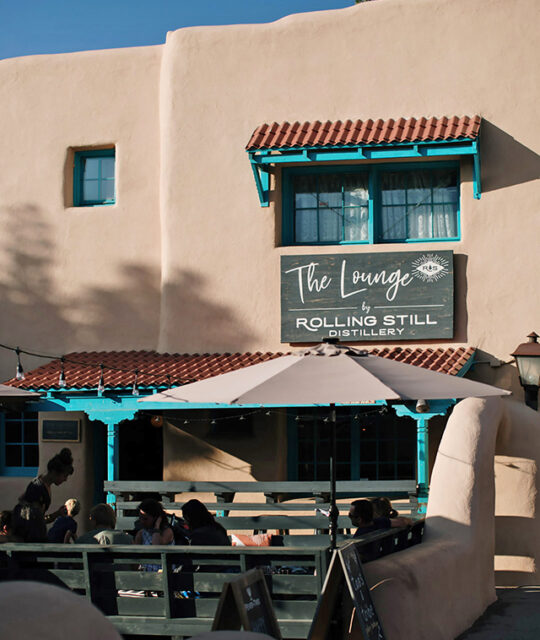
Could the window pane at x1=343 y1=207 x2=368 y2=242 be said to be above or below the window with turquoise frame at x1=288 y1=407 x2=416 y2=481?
above

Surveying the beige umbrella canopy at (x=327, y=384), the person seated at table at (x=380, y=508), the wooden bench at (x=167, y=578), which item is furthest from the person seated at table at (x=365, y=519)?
the wooden bench at (x=167, y=578)

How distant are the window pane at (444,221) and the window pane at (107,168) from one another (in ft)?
18.1

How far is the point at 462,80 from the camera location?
48.5 ft

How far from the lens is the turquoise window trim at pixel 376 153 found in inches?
555

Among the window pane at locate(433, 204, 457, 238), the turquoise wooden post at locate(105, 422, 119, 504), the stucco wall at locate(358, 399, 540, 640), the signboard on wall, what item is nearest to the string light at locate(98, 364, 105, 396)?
the turquoise wooden post at locate(105, 422, 119, 504)

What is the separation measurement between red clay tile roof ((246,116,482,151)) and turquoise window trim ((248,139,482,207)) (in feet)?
0.26

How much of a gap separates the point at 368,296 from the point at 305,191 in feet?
6.69

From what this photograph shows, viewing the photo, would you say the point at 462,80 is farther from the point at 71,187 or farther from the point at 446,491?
the point at 446,491

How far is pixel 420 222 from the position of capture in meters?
14.9

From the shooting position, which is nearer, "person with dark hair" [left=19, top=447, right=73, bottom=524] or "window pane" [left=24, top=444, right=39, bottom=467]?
"person with dark hair" [left=19, top=447, right=73, bottom=524]

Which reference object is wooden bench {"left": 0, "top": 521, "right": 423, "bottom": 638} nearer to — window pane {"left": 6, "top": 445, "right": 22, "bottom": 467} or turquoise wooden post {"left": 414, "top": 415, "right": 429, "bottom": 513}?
turquoise wooden post {"left": 414, "top": 415, "right": 429, "bottom": 513}

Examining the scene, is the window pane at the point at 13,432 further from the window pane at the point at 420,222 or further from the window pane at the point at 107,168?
the window pane at the point at 420,222

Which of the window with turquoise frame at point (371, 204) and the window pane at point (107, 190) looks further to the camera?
the window pane at point (107, 190)

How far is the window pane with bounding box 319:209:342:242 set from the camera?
597 inches
